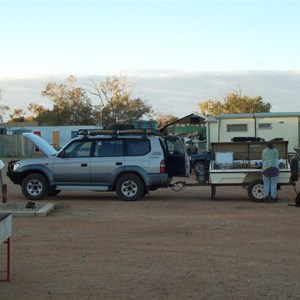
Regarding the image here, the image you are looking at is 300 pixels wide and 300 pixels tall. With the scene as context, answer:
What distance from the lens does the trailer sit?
Result: 1512 centimetres

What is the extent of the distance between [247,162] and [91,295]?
36.7 feet

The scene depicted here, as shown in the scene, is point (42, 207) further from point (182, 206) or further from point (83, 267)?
point (83, 267)

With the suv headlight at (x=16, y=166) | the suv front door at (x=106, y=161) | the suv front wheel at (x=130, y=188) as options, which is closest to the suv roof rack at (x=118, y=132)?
the suv front door at (x=106, y=161)

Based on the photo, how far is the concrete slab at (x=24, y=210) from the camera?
475 inches

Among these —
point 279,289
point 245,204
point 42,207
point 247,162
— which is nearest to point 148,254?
point 279,289

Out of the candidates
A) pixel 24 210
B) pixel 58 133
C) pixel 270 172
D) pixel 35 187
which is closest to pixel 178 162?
pixel 270 172

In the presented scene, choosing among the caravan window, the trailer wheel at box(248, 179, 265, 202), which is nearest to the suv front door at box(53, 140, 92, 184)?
the trailer wheel at box(248, 179, 265, 202)

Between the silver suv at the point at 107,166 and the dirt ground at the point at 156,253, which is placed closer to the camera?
the dirt ground at the point at 156,253

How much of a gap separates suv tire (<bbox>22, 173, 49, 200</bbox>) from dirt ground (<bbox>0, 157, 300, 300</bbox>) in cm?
177

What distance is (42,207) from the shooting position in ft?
42.8

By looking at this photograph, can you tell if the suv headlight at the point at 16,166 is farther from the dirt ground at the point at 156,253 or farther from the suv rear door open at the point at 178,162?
the suv rear door open at the point at 178,162

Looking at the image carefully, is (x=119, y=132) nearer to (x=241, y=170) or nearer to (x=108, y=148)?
(x=108, y=148)

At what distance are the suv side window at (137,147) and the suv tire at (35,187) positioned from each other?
97.6 inches

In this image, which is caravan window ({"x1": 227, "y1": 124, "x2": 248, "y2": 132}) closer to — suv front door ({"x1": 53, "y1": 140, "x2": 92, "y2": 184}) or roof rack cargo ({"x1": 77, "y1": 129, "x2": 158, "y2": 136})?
roof rack cargo ({"x1": 77, "y1": 129, "x2": 158, "y2": 136})
